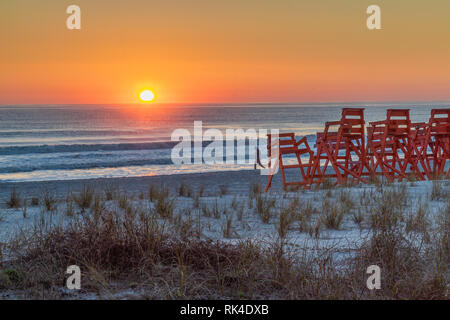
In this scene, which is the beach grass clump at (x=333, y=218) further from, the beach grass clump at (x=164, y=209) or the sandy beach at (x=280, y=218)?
the beach grass clump at (x=164, y=209)

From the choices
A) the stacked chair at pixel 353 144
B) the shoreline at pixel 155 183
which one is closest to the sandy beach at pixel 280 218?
the stacked chair at pixel 353 144

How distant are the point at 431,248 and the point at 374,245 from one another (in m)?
0.60

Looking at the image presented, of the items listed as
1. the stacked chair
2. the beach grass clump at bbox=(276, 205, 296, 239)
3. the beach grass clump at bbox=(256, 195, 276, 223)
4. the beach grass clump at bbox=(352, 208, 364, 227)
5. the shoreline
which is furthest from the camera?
the shoreline

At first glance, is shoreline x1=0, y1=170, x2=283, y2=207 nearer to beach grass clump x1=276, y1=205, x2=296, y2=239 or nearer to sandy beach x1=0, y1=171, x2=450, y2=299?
sandy beach x1=0, y1=171, x2=450, y2=299

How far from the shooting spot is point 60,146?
28.4 metres

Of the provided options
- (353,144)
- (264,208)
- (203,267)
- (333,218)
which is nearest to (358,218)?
(333,218)

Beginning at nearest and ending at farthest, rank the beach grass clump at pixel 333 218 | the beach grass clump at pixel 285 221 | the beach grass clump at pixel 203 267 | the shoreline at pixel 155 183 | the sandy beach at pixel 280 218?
the beach grass clump at pixel 203 267 → the sandy beach at pixel 280 218 → the beach grass clump at pixel 285 221 → the beach grass clump at pixel 333 218 → the shoreline at pixel 155 183

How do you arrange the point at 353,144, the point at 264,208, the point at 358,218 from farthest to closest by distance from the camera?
the point at 353,144 < the point at 264,208 < the point at 358,218

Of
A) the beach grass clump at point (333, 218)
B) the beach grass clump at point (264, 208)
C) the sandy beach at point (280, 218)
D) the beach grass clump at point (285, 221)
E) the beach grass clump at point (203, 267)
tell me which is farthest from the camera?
the beach grass clump at point (264, 208)

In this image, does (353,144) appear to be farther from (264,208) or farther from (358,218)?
(358,218)

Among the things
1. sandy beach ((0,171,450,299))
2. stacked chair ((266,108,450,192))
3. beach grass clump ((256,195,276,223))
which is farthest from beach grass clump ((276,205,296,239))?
stacked chair ((266,108,450,192))
